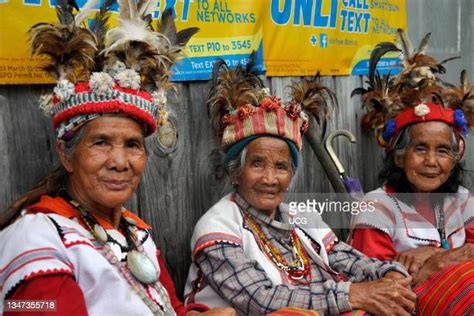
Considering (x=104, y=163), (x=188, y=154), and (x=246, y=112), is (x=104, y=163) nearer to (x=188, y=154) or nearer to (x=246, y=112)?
(x=246, y=112)

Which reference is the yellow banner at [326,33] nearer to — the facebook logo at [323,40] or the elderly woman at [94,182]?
the facebook logo at [323,40]

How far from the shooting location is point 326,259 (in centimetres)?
312

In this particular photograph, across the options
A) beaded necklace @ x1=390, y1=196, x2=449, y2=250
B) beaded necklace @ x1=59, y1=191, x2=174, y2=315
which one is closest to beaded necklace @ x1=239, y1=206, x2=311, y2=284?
beaded necklace @ x1=59, y1=191, x2=174, y2=315

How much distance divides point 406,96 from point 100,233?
2.18m

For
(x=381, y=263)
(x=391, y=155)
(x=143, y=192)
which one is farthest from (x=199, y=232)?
(x=391, y=155)

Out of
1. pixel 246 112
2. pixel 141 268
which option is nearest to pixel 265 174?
pixel 246 112

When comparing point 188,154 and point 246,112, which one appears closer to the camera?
point 246,112

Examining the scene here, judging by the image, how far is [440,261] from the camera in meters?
3.15

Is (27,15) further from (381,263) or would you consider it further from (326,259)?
(381,263)

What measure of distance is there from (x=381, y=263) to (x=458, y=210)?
0.80 meters

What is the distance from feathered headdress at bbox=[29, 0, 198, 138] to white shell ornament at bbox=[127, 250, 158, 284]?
1.73 ft

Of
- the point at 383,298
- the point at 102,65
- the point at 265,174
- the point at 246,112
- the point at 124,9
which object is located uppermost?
the point at 124,9

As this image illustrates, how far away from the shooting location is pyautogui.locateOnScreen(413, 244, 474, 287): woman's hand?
312cm

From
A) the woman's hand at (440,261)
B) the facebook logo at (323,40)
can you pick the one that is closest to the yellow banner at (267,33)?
the facebook logo at (323,40)
